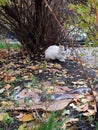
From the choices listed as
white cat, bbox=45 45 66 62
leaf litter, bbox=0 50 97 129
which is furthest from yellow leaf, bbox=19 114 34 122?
white cat, bbox=45 45 66 62

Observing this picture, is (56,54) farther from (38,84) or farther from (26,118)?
(26,118)

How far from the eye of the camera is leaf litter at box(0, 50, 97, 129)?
147 inches

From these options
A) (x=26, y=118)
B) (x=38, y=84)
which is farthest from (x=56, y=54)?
(x=26, y=118)

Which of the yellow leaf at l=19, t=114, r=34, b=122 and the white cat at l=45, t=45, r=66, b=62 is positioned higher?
the yellow leaf at l=19, t=114, r=34, b=122

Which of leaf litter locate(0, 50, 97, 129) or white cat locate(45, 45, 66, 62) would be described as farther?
white cat locate(45, 45, 66, 62)

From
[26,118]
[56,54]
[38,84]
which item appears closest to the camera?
[26,118]

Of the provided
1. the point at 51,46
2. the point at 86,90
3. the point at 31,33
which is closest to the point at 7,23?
the point at 31,33

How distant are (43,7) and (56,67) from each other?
1529 mm

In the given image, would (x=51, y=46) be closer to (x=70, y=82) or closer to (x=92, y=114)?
(x=70, y=82)

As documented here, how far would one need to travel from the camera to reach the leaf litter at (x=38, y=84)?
3.74 metres

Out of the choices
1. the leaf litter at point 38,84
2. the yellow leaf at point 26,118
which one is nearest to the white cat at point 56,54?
the leaf litter at point 38,84

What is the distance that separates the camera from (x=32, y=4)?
7.71 metres

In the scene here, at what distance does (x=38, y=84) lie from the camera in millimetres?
4984

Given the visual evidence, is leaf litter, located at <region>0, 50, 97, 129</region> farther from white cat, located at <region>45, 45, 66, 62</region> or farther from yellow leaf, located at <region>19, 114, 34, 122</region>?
white cat, located at <region>45, 45, 66, 62</region>
